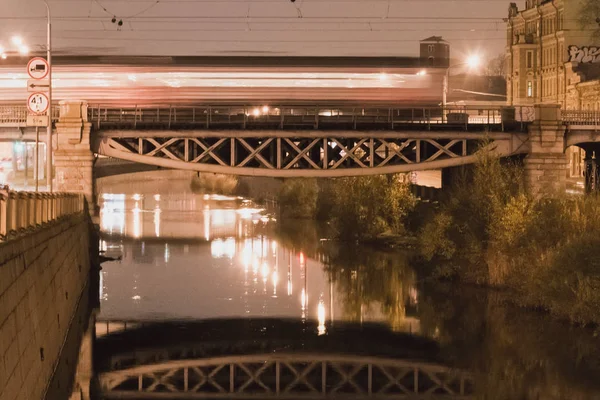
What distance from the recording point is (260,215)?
8519 centimetres

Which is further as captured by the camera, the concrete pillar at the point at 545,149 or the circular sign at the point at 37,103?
the concrete pillar at the point at 545,149

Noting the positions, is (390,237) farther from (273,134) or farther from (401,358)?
(401,358)

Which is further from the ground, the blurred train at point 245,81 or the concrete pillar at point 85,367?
the blurred train at point 245,81

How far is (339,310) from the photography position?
3850 centimetres

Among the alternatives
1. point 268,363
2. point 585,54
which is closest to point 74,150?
point 268,363

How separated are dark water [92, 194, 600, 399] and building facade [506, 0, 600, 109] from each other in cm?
4361

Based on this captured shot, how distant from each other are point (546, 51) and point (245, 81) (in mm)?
55720

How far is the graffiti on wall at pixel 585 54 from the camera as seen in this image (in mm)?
99938

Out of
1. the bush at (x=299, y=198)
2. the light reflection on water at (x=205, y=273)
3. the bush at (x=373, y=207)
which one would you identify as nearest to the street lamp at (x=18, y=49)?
the light reflection on water at (x=205, y=273)

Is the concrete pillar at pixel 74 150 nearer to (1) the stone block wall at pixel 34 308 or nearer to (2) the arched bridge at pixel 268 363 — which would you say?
(1) the stone block wall at pixel 34 308

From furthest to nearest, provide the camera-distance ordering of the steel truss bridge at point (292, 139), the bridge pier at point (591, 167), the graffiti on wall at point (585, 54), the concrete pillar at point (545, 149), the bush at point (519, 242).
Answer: the graffiti on wall at point (585, 54)
the bridge pier at point (591, 167)
the concrete pillar at point (545, 149)
the steel truss bridge at point (292, 139)
the bush at point (519, 242)

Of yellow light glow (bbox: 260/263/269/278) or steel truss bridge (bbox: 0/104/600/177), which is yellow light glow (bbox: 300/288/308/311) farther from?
steel truss bridge (bbox: 0/104/600/177)

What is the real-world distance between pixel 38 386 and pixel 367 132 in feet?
99.1

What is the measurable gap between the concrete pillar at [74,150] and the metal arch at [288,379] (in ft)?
68.6
